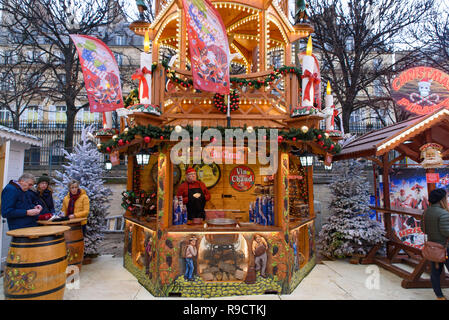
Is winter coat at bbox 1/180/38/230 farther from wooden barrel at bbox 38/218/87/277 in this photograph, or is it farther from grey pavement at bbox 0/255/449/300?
grey pavement at bbox 0/255/449/300

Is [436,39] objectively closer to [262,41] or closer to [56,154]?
[262,41]

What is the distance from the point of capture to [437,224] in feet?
16.1

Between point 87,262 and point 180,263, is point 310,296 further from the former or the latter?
point 87,262

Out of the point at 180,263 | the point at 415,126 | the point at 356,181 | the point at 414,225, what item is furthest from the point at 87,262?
the point at 414,225

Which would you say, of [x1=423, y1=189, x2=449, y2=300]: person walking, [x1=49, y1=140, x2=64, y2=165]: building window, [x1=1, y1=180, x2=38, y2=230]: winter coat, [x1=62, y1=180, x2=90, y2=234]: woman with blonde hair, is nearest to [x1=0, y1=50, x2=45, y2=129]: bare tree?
[x1=49, y1=140, x2=64, y2=165]: building window

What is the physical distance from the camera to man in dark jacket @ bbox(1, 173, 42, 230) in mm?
4898

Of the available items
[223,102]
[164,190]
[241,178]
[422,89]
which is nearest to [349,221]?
[241,178]

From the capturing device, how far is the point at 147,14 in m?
15.4

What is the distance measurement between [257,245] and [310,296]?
1.44 meters

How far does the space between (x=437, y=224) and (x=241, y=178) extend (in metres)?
4.50

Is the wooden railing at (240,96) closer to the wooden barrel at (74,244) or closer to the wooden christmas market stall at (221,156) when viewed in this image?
the wooden christmas market stall at (221,156)

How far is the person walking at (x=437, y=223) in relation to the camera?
4.84 metres

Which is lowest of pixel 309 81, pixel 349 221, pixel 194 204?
pixel 349 221

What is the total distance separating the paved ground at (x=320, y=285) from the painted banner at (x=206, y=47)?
13.5 feet
